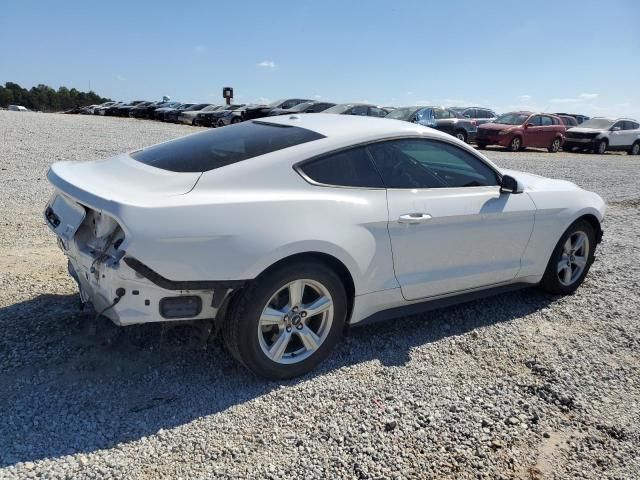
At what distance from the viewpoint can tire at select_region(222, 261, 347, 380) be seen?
2.93 metres

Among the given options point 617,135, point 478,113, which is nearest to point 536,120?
point 478,113

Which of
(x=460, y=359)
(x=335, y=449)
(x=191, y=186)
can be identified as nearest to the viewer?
(x=335, y=449)

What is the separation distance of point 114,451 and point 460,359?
2226mm

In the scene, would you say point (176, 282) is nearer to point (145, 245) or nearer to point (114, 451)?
point (145, 245)

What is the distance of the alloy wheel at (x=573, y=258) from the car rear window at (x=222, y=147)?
103 inches

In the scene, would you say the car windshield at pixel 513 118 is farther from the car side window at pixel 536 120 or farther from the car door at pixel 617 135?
the car door at pixel 617 135

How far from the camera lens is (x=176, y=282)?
2.70 metres

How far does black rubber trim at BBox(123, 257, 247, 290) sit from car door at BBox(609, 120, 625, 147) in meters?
25.4

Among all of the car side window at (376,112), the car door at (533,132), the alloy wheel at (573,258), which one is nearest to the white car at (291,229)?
the alloy wheel at (573,258)

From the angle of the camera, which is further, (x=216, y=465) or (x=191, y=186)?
(x=191, y=186)

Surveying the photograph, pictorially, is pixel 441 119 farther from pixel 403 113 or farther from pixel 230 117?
pixel 230 117

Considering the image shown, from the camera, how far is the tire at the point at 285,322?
9.60 ft

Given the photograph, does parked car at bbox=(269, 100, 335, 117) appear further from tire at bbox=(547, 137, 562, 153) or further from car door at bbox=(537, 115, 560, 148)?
tire at bbox=(547, 137, 562, 153)

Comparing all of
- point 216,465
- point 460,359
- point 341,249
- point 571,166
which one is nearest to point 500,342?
point 460,359
